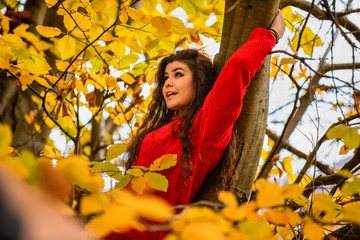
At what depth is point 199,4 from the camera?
1684 millimetres

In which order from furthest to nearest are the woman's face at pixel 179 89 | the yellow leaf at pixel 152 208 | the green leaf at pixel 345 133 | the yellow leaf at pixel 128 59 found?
the yellow leaf at pixel 128 59
the woman's face at pixel 179 89
the green leaf at pixel 345 133
the yellow leaf at pixel 152 208

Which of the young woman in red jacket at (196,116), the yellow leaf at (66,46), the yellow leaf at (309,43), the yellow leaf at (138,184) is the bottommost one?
the yellow leaf at (138,184)

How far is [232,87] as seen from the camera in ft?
4.55

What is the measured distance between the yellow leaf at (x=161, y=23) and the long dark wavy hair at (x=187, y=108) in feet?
1.02

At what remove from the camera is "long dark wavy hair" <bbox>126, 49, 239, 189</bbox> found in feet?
5.41

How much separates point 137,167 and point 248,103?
1.71ft

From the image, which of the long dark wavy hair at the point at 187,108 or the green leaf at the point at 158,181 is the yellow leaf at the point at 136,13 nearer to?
the long dark wavy hair at the point at 187,108

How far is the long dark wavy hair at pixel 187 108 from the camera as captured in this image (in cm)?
165

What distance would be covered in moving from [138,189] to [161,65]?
115cm

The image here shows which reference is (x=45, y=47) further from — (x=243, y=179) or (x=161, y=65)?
(x=243, y=179)

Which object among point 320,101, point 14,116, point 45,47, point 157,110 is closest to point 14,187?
point 157,110

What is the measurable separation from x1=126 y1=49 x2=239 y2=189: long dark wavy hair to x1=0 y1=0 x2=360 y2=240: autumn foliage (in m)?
0.11

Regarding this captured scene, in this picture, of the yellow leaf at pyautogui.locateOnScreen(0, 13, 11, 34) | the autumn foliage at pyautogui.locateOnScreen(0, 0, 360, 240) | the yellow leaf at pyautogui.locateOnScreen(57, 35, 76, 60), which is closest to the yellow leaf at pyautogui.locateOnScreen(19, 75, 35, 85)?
the autumn foliage at pyautogui.locateOnScreen(0, 0, 360, 240)

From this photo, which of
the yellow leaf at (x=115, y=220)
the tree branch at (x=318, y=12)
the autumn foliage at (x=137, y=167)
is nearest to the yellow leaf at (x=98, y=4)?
the autumn foliage at (x=137, y=167)
